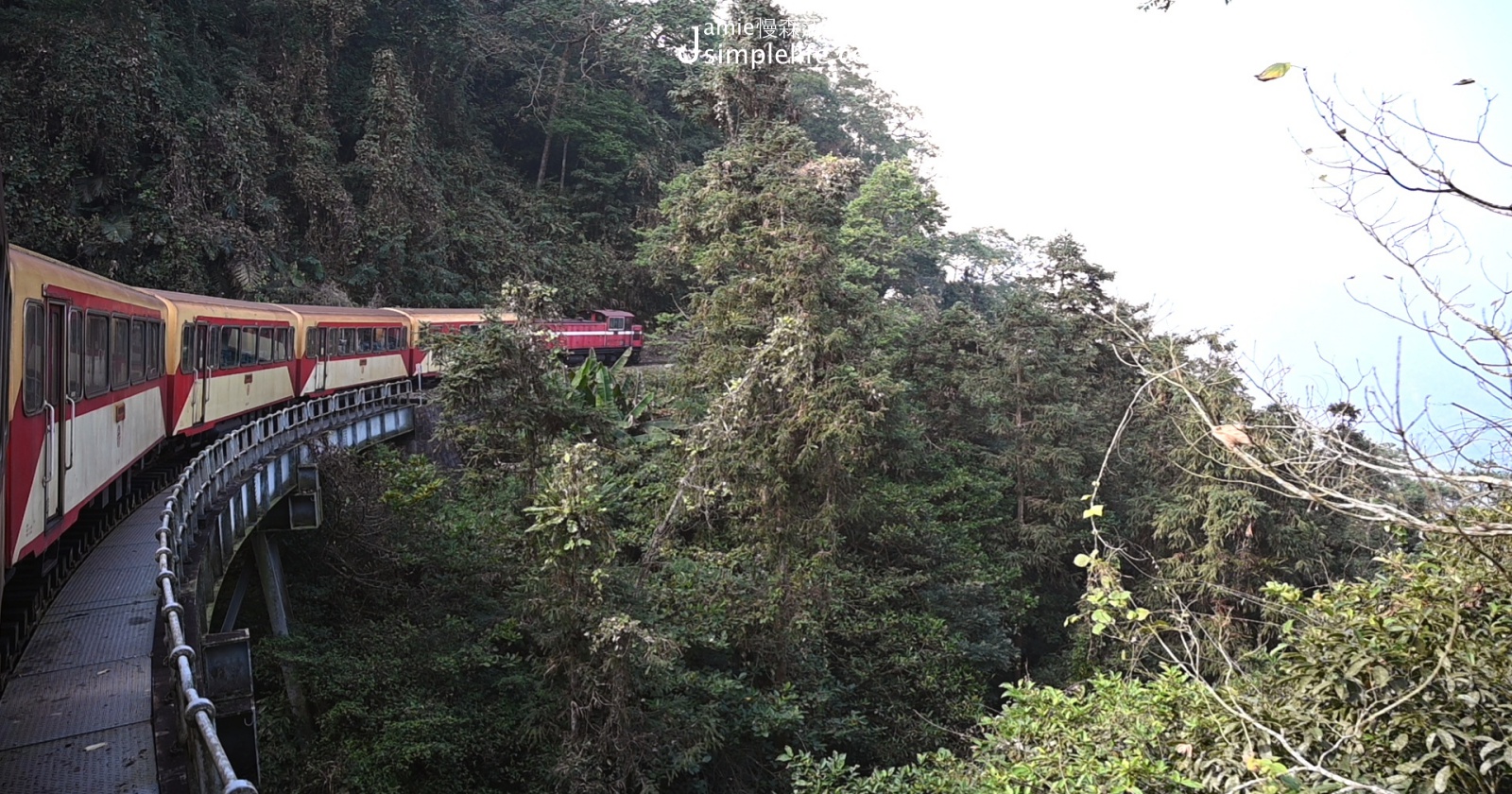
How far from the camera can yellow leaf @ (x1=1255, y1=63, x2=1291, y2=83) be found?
365 cm

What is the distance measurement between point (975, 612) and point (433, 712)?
1089cm

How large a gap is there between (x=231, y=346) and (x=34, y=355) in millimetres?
8824

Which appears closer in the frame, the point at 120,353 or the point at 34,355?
the point at 34,355

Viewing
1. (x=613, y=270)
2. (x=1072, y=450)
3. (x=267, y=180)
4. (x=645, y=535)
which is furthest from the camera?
(x=613, y=270)

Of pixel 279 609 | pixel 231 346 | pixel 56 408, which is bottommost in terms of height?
pixel 279 609

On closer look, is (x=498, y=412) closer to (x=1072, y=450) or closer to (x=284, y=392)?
(x=284, y=392)

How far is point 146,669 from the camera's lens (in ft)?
21.0

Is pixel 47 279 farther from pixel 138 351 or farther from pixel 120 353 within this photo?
pixel 138 351

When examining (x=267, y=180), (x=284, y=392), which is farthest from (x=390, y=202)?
(x=284, y=392)

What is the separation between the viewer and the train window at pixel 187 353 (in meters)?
12.6

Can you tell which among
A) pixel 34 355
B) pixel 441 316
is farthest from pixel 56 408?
pixel 441 316

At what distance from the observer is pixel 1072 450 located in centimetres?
2169

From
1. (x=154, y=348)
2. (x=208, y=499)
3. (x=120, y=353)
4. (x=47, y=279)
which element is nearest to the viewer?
(x=47, y=279)

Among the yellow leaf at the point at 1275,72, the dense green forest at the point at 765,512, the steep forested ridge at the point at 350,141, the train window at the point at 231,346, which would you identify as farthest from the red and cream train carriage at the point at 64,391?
the steep forested ridge at the point at 350,141
